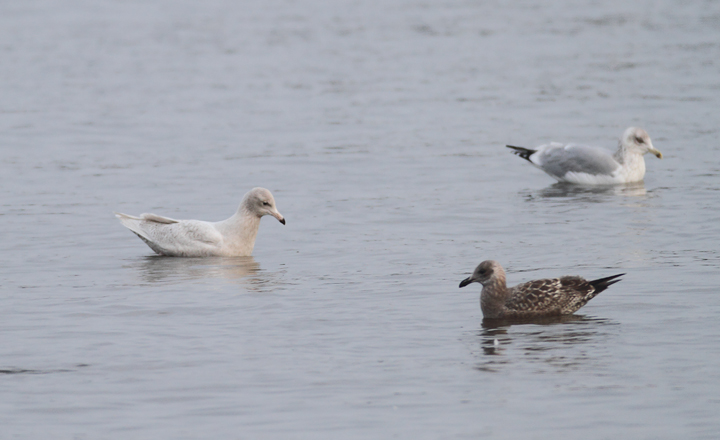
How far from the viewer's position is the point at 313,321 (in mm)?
10391

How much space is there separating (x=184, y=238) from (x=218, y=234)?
1.39 ft

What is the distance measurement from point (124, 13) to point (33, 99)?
60.8 feet

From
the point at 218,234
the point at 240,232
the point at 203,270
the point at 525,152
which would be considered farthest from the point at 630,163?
the point at 203,270

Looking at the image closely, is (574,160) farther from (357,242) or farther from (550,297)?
(550,297)

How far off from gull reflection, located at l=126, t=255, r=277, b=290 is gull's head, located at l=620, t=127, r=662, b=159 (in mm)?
7376

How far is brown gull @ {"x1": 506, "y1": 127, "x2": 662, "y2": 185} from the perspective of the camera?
58.4 ft

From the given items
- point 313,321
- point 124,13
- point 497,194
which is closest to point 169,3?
point 124,13

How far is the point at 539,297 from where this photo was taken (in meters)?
10.3

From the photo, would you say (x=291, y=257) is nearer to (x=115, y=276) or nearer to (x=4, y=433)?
(x=115, y=276)

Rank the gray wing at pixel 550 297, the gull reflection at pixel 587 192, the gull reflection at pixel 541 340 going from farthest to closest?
the gull reflection at pixel 587 192 < the gray wing at pixel 550 297 < the gull reflection at pixel 541 340

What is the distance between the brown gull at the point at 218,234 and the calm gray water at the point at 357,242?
0.24 metres

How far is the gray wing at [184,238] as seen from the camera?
13.7 meters

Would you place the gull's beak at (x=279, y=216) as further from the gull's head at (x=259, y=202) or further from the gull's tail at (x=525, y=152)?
the gull's tail at (x=525, y=152)

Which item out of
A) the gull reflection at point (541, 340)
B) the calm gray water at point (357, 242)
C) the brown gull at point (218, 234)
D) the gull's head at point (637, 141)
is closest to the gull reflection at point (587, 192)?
the calm gray water at point (357, 242)
